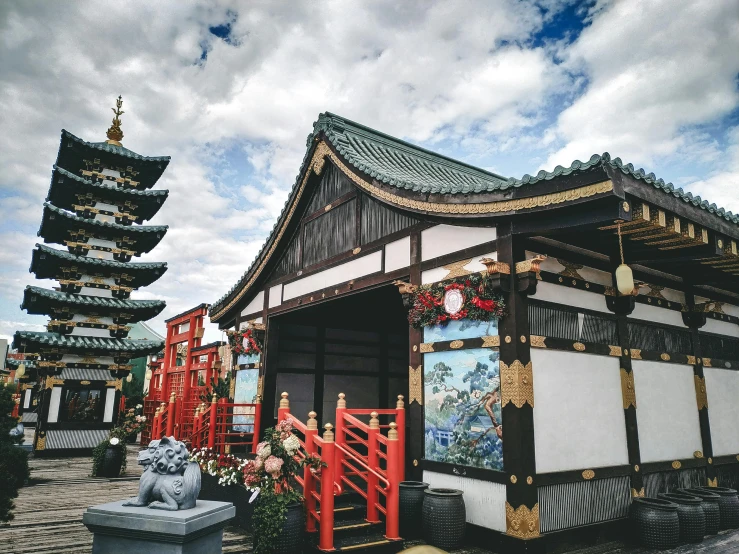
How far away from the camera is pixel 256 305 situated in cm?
1295

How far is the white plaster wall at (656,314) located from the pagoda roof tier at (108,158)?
1983 centimetres

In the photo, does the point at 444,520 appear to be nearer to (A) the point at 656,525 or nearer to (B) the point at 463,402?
(B) the point at 463,402

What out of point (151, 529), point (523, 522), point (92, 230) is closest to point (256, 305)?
point (523, 522)

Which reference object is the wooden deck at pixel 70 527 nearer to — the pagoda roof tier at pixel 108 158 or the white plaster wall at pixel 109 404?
the white plaster wall at pixel 109 404

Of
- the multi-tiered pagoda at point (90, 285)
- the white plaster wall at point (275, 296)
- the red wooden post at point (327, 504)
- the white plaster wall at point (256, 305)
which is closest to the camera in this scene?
the red wooden post at point (327, 504)

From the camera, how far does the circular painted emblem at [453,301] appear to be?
688cm

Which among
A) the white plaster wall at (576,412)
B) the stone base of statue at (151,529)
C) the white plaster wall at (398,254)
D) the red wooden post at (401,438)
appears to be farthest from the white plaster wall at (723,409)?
the stone base of statue at (151,529)

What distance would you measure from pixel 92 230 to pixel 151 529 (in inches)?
732

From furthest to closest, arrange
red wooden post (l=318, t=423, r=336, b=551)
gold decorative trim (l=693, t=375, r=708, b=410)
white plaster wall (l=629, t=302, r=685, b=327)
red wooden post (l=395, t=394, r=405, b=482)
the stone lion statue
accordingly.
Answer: gold decorative trim (l=693, t=375, r=708, b=410) → white plaster wall (l=629, t=302, r=685, b=327) → red wooden post (l=395, t=394, r=405, b=482) → red wooden post (l=318, t=423, r=336, b=551) → the stone lion statue

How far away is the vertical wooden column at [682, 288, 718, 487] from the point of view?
849 centimetres

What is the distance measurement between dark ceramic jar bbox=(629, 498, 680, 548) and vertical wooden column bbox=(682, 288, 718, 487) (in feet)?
9.04

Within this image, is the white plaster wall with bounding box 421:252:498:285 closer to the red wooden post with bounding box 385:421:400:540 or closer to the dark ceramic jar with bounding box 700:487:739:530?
the red wooden post with bounding box 385:421:400:540

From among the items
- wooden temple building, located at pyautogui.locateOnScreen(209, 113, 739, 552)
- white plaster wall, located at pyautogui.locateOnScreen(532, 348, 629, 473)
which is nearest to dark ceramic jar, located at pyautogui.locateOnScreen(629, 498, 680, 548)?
wooden temple building, located at pyautogui.locateOnScreen(209, 113, 739, 552)

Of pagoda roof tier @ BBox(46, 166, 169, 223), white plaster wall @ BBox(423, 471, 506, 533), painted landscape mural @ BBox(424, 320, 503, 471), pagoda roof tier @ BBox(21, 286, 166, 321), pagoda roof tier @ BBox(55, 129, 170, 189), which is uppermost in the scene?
pagoda roof tier @ BBox(55, 129, 170, 189)
